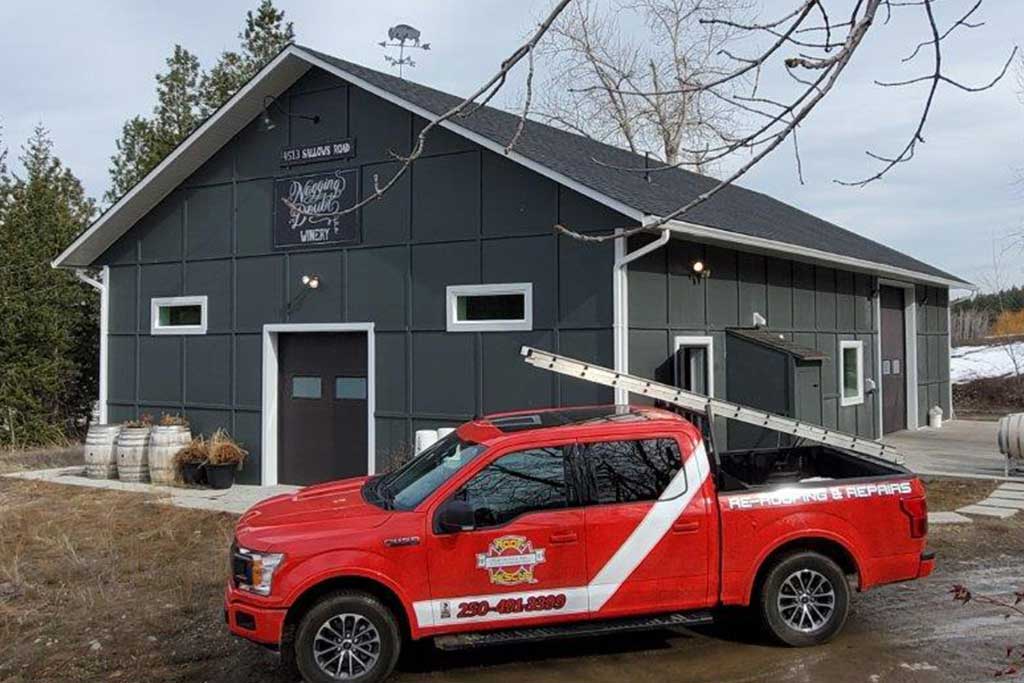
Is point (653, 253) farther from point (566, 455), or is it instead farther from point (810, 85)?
point (810, 85)

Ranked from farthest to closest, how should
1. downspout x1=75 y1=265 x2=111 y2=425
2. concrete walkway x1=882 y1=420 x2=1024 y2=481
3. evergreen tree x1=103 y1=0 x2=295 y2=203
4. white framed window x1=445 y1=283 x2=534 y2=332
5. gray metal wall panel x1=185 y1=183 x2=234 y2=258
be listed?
evergreen tree x1=103 y1=0 x2=295 y2=203, downspout x1=75 y1=265 x2=111 y2=425, gray metal wall panel x1=185 y1=183 x2=234 y2=258, concrete walkway x1=882 y1=420 x2=1024 y2=481, white framed window x1=445 y1=283 x2=534 y2=332

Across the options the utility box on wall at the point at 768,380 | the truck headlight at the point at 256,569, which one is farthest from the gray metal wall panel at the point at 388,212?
the truck headlight at the point at 256,569

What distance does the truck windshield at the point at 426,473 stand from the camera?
220 inches

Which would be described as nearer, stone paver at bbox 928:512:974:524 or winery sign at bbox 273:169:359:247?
stone paver at bbox 928:512:974:524

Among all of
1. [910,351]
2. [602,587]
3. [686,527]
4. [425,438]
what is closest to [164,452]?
[425,438]

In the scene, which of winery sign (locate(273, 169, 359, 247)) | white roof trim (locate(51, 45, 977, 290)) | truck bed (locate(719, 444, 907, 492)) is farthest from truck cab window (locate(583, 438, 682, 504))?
winery sign (locate(273, 169, 359, 247))

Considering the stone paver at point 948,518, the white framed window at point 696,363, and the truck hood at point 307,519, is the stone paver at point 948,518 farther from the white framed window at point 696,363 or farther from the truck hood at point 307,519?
the truck hood at point 307,519

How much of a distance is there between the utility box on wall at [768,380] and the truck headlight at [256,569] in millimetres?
7254

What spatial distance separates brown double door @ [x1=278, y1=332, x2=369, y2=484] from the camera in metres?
12.5

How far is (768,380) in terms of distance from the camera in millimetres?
11648

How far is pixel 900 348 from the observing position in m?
19.2

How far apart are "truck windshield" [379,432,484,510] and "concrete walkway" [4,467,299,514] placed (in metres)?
5.43

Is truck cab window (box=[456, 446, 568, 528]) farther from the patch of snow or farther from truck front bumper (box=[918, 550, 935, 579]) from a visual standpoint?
the patch of snow

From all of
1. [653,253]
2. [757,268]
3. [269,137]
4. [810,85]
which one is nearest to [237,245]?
[269,137]
